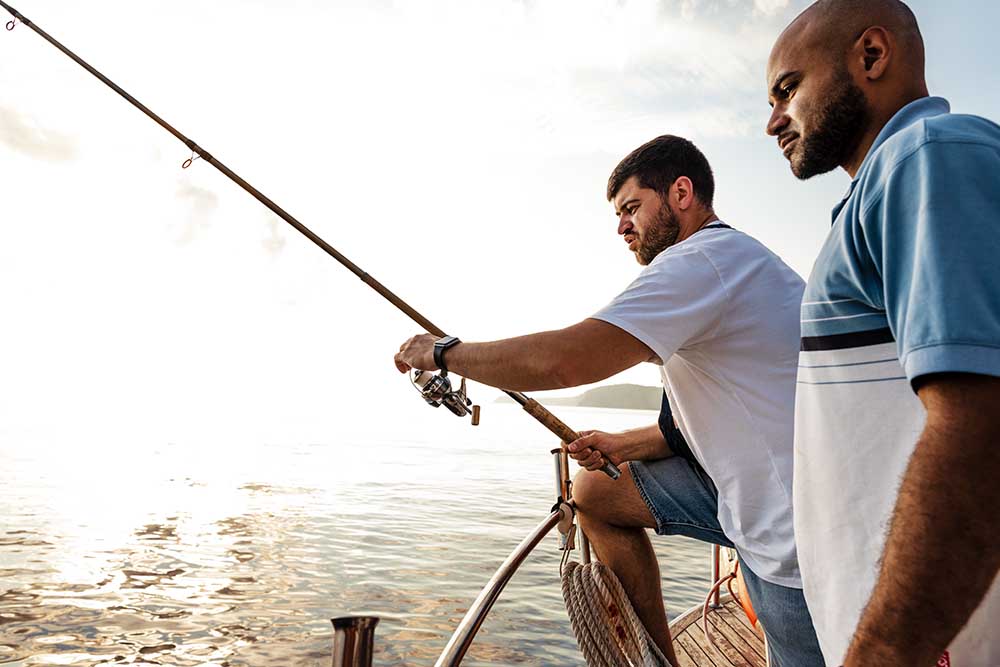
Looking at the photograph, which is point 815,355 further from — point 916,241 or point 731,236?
point 731,236

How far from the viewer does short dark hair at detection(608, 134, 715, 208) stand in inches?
104

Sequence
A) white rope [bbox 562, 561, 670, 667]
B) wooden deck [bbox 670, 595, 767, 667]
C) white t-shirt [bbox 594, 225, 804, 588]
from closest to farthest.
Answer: white t-shirt [bbox 594, 225, 804, 588] < white rope [bbox 562, 561, 670, 667] < wooden deck [bbox 670, 595, 767, 667]

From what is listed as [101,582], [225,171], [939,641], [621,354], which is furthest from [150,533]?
[939,641]

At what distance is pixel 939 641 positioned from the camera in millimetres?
788

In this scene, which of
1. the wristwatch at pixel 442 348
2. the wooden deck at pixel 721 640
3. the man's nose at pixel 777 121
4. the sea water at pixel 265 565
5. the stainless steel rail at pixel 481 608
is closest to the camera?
the man's nose at pixel 777 121

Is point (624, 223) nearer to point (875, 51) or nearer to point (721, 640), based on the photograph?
point (875, 51)

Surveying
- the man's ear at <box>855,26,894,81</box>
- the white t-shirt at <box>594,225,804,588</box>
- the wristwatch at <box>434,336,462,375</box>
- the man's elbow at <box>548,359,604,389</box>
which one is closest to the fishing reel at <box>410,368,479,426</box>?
the wristwatch at <box>434,336,462,375</box>

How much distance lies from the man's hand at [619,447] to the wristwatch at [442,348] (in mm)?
796

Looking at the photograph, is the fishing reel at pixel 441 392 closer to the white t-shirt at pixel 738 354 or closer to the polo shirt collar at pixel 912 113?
the white t-shirt at pixel 738 354

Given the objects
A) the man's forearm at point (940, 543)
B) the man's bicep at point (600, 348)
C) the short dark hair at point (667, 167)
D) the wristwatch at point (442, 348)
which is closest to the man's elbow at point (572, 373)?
the man's bicep at point (600, 348)

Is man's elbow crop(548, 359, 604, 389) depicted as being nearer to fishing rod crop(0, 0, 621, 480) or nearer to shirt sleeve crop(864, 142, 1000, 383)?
fishing rod crop(0, 0, 621, 480)

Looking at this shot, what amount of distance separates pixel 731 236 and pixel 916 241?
1.29 metres

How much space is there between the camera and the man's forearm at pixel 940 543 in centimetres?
75

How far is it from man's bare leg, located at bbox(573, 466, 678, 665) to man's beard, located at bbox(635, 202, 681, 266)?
2.90ft
